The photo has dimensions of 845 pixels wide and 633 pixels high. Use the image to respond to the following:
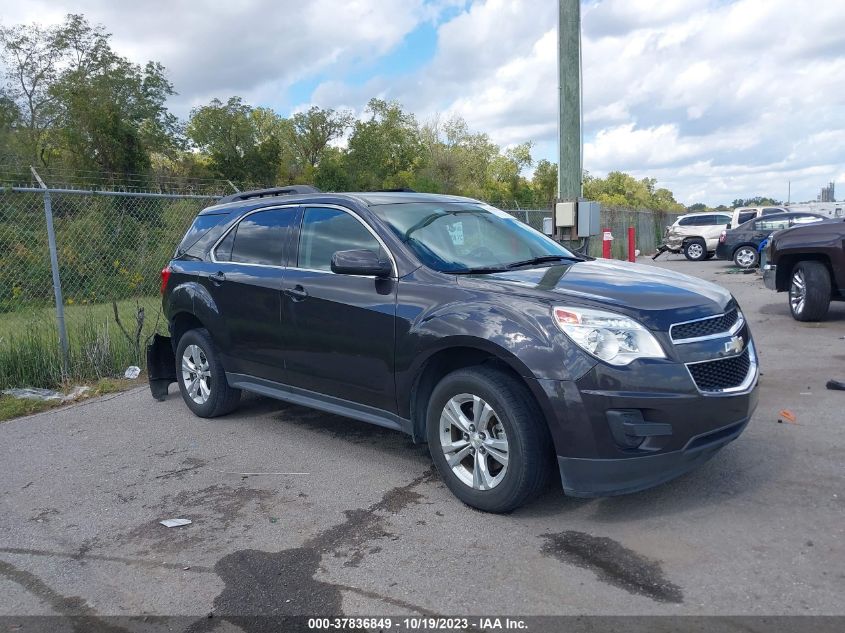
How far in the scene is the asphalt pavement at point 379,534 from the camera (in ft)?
10.5

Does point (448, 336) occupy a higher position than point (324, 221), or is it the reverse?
point (324, 221)

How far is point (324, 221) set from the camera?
523cm

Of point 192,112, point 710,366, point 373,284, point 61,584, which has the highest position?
point 192,112

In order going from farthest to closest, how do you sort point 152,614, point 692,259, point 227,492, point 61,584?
point 692,259, point 227,492, point 61,584, point 152,614

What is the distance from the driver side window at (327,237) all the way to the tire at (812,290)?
7062 millimetres

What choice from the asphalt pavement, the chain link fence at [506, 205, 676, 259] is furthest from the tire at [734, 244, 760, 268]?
the asphalt pavement

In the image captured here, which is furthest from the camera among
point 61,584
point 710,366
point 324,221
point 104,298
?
point 104,298

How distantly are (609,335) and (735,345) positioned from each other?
0.83 m

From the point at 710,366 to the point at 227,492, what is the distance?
2.95 meters

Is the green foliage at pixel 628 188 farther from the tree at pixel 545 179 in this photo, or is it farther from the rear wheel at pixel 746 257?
the rear wheel at pixel 746 257

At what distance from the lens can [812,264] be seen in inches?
373

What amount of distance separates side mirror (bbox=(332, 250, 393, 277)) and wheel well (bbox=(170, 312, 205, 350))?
2.31m

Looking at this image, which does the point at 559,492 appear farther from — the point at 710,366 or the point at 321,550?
the point at 321,550

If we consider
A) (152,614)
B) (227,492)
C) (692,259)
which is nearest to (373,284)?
(227,492)
